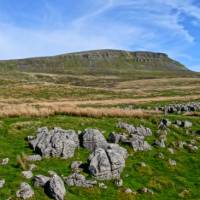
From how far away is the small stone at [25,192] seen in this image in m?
25.1

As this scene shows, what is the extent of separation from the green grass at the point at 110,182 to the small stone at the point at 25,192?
0.32 m

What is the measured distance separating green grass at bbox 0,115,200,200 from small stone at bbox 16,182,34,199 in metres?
0.32

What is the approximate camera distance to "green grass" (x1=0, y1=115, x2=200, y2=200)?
1081 inches

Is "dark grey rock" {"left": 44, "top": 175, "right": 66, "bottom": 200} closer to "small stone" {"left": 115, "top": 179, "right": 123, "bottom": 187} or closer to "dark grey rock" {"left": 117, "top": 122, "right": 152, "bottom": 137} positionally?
"small stone" {"left": 115, "top": 179, "right": 123, "bottom": 187}

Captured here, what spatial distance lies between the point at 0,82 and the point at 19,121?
481ft

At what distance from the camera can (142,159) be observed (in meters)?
34.5

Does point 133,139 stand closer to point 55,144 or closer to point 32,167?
point 55,144

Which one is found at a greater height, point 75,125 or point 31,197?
point 75,125

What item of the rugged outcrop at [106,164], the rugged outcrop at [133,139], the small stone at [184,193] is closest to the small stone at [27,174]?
the rugged outcrop at [106,164]

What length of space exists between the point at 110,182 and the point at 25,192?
252 inches

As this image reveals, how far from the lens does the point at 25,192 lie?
25.3m

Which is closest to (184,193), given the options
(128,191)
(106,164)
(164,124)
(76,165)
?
(128,191)

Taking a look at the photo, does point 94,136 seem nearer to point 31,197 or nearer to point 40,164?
point 40,164

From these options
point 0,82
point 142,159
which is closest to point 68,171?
point 142,159
